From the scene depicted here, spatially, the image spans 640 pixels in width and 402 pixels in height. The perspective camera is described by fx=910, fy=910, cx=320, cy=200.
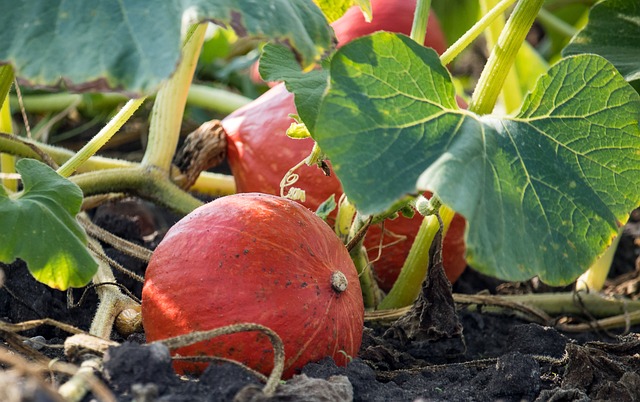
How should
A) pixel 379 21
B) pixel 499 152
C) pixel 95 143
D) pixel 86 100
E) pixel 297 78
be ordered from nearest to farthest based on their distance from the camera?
1. pixel 499 152
2. pixel 297 78
3. pixel 95 143
4. pixel 379 21
5. pixel 86 100

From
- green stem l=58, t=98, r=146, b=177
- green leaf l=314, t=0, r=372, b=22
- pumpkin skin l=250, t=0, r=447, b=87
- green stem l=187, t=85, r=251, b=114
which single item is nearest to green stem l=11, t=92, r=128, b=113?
green stem l=187, t=85, r=251, b=114

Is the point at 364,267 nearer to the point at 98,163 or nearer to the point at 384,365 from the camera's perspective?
the point at 384,365

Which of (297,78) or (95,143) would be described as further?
(95,143)

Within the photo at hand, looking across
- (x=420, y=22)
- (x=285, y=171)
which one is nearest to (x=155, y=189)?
(x=285, y=171)

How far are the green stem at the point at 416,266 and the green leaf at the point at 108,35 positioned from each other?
0.57 m

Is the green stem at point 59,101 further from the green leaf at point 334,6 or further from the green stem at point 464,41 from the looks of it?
the green stem at point 464,41

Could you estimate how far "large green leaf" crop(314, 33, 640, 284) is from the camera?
1.20m

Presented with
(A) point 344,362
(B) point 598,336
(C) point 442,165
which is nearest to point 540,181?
(C) point 442,165

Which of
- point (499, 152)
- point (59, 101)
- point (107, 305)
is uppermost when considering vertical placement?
point (499, 152)

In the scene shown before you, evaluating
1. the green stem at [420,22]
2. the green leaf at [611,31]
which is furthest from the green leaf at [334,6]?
the green leaf at [611,31]

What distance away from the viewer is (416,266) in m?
1.72

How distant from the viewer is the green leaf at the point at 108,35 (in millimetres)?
1133

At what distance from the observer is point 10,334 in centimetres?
115

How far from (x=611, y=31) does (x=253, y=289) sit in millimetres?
1050
